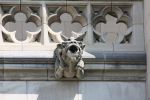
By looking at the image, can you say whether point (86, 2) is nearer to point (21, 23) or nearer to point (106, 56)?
point (106, 56)

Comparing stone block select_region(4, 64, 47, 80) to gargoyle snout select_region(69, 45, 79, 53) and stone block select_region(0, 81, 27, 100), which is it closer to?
stone block select_region(0, 81, 27, 100)

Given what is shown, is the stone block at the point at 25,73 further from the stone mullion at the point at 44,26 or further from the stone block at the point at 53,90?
the stone mullion at the point at 44,26

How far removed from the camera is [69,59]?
10.1 meters

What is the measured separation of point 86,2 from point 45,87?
114 centimetres

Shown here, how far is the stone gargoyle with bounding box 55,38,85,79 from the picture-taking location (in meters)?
10.0

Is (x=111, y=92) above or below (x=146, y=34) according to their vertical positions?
below

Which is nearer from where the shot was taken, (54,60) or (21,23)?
(54,60)

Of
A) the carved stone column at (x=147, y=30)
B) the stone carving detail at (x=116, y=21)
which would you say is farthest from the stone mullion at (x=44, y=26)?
the carved stone column at (x=147, y=30)

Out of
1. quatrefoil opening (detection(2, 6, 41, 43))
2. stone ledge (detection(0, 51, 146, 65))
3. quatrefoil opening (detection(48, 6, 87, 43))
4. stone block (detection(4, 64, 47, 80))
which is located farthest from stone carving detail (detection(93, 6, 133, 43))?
stone block (detection(4, 64, 47, 80))

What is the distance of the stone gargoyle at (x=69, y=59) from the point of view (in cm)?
1005

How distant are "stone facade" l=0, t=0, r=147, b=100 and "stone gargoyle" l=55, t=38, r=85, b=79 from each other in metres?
0.09

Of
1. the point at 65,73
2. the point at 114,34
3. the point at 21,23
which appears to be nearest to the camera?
the point at 65,73

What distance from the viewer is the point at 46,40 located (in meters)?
10.5

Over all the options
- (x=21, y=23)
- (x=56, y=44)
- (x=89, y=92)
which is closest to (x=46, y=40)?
(x=56, y=44)
